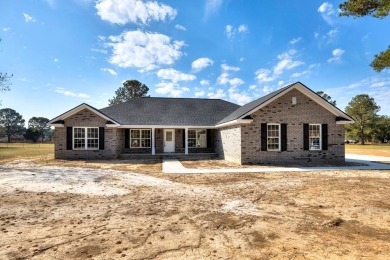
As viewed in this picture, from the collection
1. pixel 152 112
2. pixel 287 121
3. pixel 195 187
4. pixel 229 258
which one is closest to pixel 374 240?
pixel 229 258

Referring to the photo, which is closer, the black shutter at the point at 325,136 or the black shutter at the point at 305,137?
the black shutter at the point at 305,137

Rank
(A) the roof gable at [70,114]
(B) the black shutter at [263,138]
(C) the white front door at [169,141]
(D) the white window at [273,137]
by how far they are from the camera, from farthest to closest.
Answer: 1. (C) the white front door at [169,141]
2. (A) the roof gable at [70,114]
3. (D) the white window at [273,137]
4. (B) the black shutter at [263,138]

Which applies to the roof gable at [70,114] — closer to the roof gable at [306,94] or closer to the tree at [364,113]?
the roof gable at [306,94]

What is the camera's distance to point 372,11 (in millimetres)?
12102

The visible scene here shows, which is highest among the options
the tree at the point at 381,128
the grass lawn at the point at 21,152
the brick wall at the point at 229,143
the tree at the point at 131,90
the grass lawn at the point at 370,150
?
the tree at the point at 131,90

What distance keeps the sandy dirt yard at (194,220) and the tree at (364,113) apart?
2255 inches

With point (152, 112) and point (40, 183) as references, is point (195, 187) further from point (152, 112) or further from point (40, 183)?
point (152, 112)

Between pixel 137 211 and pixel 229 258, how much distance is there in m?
2.99

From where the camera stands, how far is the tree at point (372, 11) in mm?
11594

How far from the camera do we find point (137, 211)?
601cm

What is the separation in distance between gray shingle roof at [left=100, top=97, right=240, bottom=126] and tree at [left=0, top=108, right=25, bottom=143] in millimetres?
108109

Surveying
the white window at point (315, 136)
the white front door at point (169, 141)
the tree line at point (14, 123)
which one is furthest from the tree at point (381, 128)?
the tree line at point (14, 123)

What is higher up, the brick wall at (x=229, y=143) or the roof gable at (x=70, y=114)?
the roof gable at (x=70, y=114)

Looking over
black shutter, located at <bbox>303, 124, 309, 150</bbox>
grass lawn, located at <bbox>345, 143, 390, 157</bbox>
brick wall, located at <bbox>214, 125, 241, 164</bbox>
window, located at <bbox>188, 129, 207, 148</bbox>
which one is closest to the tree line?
window, located at <bbox>188, 129, 207, 148</bbox>
